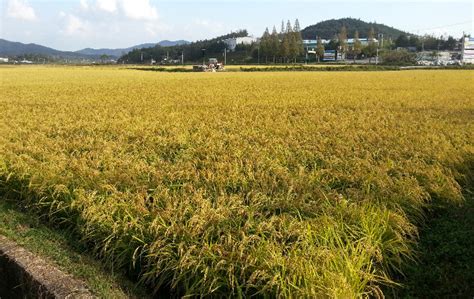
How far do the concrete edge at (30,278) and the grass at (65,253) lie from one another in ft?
0.30

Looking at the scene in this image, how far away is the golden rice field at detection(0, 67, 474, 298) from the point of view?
3482 mm

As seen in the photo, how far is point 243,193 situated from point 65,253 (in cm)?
214

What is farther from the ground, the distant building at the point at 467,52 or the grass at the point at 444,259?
the distant building at the point at 467,52

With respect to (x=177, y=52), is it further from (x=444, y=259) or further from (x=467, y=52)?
(x=444, y=259)

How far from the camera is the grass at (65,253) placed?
3.47 metres

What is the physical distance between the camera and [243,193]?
5219 millimetres

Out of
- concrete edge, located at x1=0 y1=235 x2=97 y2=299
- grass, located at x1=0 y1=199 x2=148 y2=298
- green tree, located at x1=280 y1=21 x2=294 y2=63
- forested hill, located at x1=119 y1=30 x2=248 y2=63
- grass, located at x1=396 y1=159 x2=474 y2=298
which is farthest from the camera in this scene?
forested hill, located at x1=119 y1=30 x2=248 y2=63

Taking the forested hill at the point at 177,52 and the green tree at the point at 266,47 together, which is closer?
the green tree at the point at 266,47

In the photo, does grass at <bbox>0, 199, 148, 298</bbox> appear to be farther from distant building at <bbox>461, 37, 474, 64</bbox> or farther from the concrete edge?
distant building at <bbox>461, 37, 474, 64</bbox>

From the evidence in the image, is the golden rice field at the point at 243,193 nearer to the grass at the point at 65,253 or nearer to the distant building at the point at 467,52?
the grass at the point at 65,253

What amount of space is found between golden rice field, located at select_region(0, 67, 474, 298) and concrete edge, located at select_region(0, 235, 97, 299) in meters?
0.53

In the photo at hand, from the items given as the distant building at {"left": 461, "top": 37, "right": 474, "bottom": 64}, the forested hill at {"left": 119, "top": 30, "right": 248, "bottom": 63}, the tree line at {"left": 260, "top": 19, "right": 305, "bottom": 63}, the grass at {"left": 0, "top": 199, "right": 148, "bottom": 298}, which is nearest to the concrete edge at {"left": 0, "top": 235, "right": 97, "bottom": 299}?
the grass at {"left": 0, "top": 199, "right": 148, "bottom": 298}

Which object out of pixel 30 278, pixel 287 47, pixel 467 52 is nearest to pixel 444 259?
pixel 30 278

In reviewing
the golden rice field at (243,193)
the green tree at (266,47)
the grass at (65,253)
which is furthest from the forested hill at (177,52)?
the grass at (65,253)
